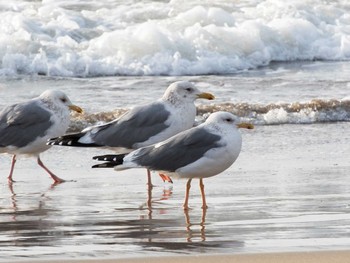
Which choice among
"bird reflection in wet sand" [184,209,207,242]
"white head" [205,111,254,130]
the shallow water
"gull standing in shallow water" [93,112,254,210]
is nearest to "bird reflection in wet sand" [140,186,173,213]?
the shallow water

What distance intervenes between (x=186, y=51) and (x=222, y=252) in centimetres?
1123

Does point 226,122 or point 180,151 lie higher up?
point 226,122

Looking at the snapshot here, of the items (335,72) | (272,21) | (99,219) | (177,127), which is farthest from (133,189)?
(272,21)

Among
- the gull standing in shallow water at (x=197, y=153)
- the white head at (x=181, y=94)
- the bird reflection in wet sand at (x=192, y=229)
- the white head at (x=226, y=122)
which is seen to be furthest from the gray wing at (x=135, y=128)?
the bird reflection in wet sand at (x=192, y=229)

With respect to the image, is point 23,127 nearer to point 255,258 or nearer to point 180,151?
point 180,151

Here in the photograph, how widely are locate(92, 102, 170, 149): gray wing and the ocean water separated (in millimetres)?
312

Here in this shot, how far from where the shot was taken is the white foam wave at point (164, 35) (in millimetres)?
15539

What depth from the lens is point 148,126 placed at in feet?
27.0

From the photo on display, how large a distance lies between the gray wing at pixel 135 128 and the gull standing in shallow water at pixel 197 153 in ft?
3.28

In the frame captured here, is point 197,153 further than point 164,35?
No

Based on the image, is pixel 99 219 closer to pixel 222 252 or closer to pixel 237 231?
pixel 237 231

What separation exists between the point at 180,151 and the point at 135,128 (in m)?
1.30

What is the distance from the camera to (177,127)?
8.24 metres

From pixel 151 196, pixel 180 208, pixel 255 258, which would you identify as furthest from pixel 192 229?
pixel 151 196
